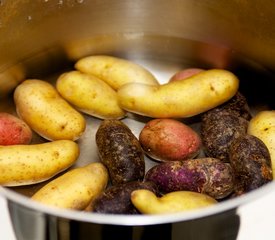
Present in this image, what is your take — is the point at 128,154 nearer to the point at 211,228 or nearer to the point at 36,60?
the point at 211,228

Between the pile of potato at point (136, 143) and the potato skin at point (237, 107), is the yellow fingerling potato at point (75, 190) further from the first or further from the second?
the potato skin at point (237, 107)

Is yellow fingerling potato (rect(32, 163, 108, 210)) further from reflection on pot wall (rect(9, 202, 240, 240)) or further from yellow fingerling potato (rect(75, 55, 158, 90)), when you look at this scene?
yellow fingerling potato (rect(75, 55, 158, 90))

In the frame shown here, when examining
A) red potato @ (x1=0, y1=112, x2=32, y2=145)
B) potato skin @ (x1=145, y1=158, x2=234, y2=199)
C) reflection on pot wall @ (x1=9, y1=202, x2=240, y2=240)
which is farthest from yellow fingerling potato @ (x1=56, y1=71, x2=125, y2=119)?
reflection on pot wall @ (x1=9, y1=202, x2=240, y2=240)

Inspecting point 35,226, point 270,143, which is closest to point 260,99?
point 270,143

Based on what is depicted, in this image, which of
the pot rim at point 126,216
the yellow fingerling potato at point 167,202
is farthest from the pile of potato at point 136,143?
the pot rim at point 126,216

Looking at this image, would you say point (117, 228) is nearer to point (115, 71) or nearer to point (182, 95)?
point (182, 95)

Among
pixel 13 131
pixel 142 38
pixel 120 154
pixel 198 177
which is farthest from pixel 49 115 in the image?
pixel 142 38
